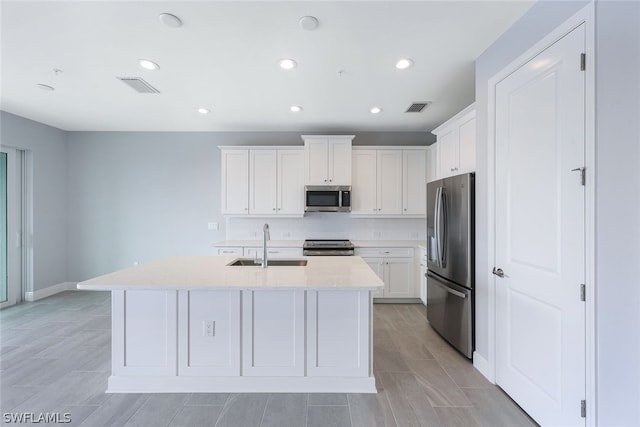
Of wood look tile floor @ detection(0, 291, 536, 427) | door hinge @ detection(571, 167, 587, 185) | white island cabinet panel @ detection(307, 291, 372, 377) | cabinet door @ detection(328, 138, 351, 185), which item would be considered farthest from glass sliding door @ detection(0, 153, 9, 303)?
door hinge @ detection(571, 167, 587, 185)

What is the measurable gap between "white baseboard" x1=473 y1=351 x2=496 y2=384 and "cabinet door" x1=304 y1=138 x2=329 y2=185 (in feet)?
9.61

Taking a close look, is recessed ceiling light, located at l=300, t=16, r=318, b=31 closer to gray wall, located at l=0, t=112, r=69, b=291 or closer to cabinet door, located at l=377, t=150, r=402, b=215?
cabinet door, located at l=377, t=150, r=402, b=215

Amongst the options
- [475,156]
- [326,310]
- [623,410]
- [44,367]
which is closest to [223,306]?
[326,310]

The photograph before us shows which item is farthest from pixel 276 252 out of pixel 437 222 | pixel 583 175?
pixel 583 175

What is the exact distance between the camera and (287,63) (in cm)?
261

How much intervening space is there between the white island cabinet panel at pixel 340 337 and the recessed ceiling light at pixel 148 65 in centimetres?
253

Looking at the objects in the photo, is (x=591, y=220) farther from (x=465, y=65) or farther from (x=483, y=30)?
(x=465, y=65)

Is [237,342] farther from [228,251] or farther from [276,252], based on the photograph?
[228,251]

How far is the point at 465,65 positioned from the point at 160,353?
3.64 metres

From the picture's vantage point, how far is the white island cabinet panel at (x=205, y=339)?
2164mm

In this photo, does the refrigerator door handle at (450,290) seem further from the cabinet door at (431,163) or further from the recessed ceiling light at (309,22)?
the recessed ceiling light at (309,22)

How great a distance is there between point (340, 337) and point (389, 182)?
2971mm

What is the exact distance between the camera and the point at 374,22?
2068 mm

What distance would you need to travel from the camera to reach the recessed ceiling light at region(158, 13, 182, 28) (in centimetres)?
197
